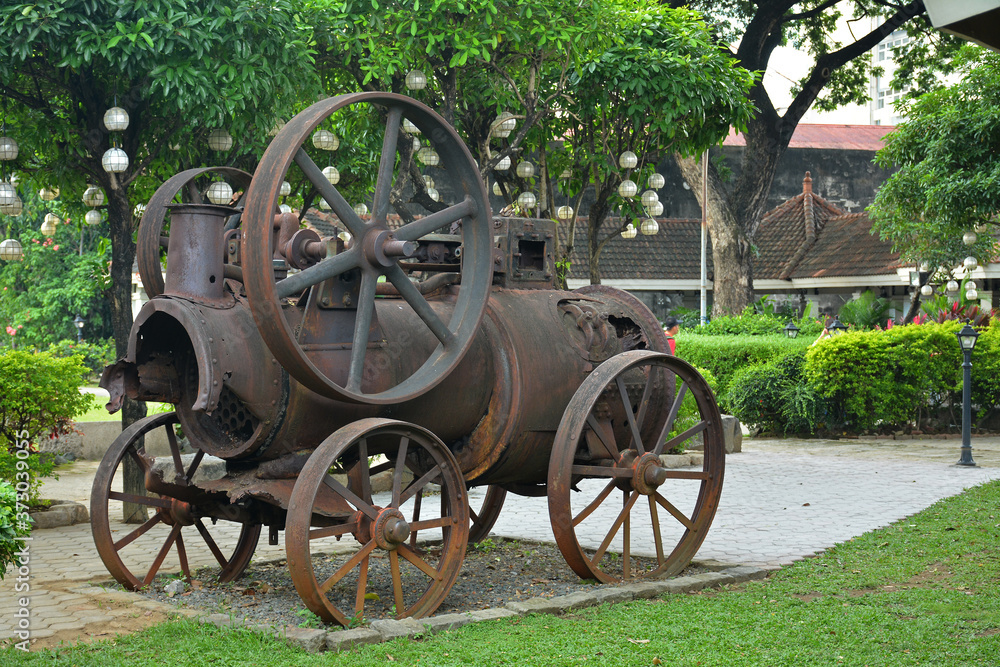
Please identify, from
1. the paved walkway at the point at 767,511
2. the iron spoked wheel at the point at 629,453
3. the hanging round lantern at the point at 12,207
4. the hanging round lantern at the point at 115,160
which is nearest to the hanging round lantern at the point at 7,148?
the hanging round lantern at the point at 12,207

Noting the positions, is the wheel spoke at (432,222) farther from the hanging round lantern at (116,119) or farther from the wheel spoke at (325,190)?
the hanging round lantern at (116,119)

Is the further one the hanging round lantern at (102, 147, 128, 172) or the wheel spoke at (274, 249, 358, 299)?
the hanging round lantern at (102, 147, 128, 172)

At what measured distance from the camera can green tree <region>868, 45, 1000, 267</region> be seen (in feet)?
54.5

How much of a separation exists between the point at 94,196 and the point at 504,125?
13.4ft

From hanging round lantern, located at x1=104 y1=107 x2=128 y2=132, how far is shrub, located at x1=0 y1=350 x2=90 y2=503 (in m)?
1.94

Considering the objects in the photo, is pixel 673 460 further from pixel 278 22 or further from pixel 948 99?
pixel 948 99

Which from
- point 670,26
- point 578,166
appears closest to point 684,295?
point 578,166

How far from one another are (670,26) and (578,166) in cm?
236

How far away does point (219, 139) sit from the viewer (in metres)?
9.89

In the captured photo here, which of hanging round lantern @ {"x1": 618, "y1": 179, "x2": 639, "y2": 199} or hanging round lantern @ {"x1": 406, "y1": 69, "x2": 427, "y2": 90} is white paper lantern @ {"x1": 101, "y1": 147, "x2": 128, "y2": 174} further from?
hanging round lantern @ {"x1": 618, "y1": 179, "x2": 639, "y2": 199}

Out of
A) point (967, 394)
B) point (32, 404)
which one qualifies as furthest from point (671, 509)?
point (967, 394)

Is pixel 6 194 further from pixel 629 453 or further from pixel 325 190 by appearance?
pixel 629 453

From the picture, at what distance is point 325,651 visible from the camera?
5.09 meters

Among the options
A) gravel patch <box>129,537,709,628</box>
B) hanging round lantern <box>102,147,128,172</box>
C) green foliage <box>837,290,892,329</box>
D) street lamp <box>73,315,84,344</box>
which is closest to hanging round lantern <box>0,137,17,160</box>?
hanging round lantern <box>102,147,128,172</box>
